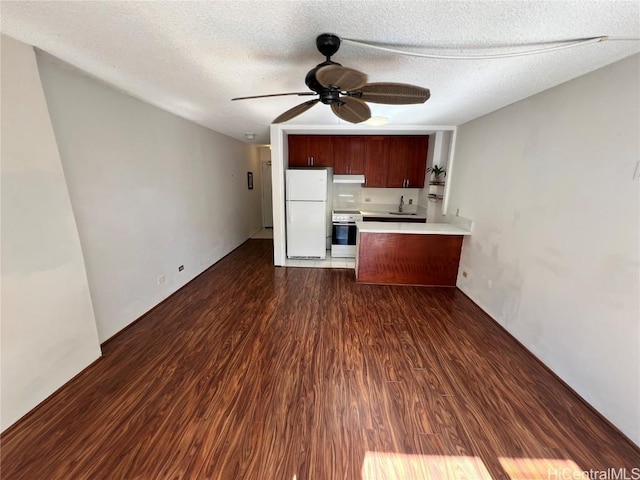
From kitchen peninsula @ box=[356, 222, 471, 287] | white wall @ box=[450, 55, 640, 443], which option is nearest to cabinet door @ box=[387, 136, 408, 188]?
kitchen peninsula @ box=[356, 222, 471, 287]

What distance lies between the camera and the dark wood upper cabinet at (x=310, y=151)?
4719 millimetres

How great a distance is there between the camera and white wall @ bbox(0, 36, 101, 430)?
4.83 feet

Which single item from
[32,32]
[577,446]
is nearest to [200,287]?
[32,32]

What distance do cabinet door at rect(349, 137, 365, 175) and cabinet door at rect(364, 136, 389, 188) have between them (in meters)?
0.07

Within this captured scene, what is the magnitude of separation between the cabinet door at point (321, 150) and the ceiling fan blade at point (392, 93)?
3.11 meters

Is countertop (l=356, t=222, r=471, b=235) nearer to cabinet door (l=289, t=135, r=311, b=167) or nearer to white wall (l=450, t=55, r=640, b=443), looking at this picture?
white wall (l=450, t=55, r=640, b=443)

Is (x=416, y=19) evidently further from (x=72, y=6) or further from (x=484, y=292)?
(x=484, y=292)

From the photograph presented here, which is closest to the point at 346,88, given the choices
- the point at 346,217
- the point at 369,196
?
the point at 346,217

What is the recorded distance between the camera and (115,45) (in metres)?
1.55

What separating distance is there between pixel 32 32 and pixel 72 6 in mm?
496

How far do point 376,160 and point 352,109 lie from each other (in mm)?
3032

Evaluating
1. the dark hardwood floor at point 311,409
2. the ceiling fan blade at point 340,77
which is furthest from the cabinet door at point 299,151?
the ceiling fan blade at point 340,77

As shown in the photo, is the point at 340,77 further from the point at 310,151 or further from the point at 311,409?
the point at 310,151

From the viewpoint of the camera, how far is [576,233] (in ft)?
6.13
